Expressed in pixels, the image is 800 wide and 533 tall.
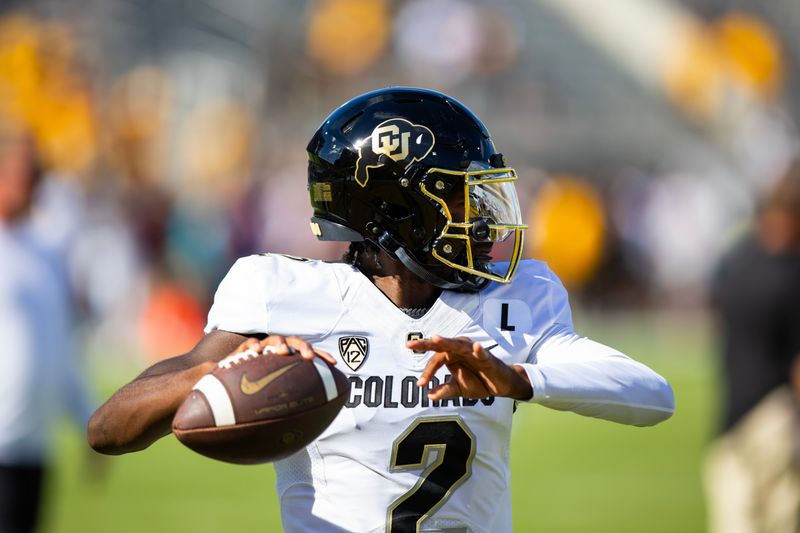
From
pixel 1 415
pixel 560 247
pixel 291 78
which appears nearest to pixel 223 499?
pixel 1 415

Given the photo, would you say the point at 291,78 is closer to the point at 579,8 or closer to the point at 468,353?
the point at 579,8

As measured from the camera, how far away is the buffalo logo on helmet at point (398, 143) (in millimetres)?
2879

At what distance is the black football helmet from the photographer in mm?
2854

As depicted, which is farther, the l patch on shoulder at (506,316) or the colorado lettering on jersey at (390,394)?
the l patch on shoulder at (506,316)

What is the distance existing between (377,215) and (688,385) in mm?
10032

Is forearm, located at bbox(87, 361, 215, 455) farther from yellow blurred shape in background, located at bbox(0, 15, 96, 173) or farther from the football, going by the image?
yellow blurred shape in background, located at bbox(0, 15, 96, 173)

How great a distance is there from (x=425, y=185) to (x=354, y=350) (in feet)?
1.43

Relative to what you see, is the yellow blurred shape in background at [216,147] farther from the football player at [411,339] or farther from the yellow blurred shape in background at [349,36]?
the football player at [411,339]

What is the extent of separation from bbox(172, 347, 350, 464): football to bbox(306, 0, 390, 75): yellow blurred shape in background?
17.8 meters

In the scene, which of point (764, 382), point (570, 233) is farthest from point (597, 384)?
point (570, 233)

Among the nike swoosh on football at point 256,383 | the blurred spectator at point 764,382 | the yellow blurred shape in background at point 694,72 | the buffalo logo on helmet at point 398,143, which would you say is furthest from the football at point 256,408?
the yellow blurred shape in background at point 694,72

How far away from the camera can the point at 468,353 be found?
240 centimetres

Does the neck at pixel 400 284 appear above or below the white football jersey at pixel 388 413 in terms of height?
above

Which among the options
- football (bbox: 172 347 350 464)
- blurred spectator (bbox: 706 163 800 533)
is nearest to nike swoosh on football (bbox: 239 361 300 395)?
football (bbox: 172 347 350 464)
